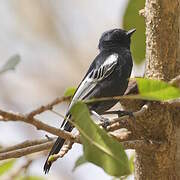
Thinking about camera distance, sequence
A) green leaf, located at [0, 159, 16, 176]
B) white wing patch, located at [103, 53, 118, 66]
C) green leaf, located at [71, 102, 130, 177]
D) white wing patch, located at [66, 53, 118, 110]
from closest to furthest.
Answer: green leaf, located at [71, 102, 130, 177]
green leaf, located at [0, 159, 16, 176]
white wing patch, located at [66, 53, 118, 110]
white wing patch, located at [103, 53, 118, 66]

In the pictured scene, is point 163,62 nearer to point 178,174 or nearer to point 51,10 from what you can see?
point 178,174

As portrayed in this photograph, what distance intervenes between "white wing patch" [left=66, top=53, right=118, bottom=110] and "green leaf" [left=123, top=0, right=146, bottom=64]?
21 cm

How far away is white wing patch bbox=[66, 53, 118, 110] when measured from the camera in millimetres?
2531

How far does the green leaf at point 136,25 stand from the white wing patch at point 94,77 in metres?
0.21

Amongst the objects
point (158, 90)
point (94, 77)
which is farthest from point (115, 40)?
point (158, 90)

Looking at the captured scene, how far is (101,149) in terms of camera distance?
4.47ft

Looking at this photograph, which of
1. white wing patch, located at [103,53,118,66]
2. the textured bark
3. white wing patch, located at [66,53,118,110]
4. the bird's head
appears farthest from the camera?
the bird's head

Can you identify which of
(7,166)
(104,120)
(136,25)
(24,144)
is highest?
(24,144)

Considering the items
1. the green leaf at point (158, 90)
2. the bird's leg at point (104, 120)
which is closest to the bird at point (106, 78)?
the bird's leg at point (104, 120)

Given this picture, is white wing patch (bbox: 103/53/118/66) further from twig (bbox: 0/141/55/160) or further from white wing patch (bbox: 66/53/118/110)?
twig (bbox: 0/141/55/160)

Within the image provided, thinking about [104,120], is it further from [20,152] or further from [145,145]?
[20,152]

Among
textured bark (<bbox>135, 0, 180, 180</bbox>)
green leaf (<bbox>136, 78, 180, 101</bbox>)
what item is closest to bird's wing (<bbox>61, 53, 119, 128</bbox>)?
textured bark (<bbox>135, 0, 180, 180</bbox>)

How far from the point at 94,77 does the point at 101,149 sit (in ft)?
4.36

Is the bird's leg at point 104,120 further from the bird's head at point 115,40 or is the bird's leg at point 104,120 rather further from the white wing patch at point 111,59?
the bird's head at point 115,40
